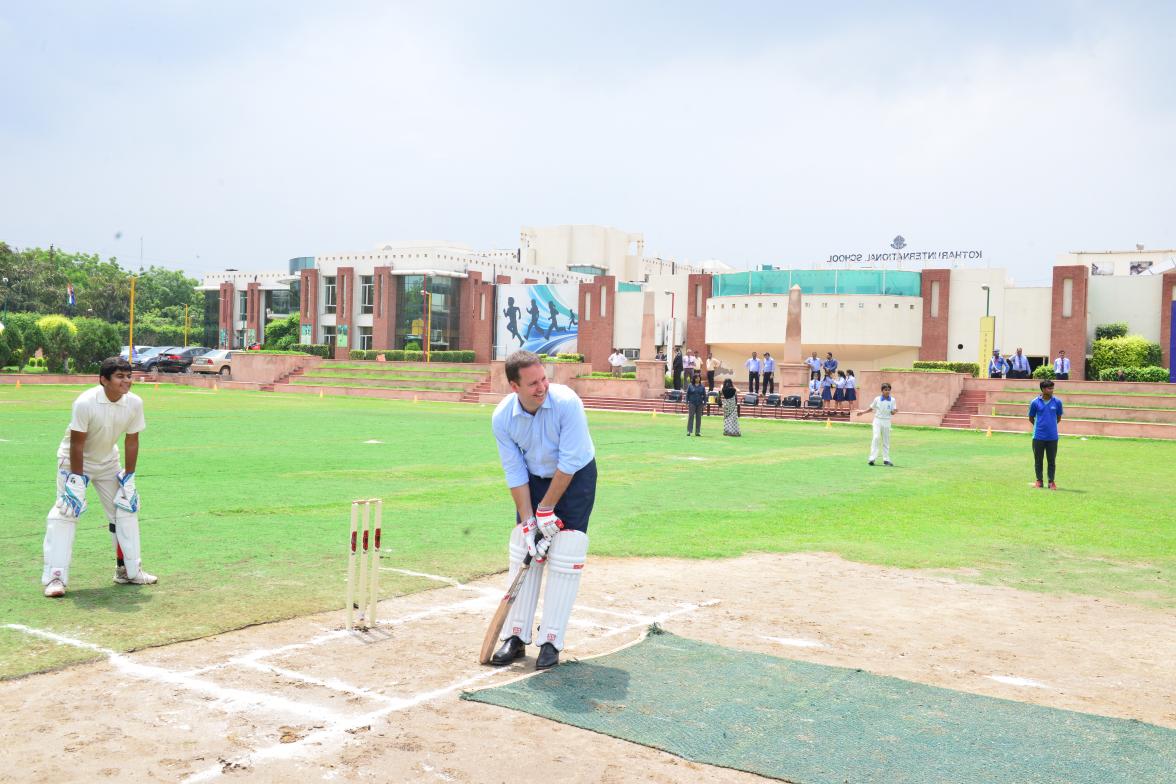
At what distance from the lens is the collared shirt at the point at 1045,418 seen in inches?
640

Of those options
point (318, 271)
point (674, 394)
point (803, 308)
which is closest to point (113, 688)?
point (674, 394)

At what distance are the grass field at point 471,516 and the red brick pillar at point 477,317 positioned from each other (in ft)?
164

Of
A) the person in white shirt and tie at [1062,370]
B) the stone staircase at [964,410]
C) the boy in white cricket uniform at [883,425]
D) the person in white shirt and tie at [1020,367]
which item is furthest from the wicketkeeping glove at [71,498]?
the person in white shirt and tie at [1062,370]

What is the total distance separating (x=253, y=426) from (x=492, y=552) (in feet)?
58.9

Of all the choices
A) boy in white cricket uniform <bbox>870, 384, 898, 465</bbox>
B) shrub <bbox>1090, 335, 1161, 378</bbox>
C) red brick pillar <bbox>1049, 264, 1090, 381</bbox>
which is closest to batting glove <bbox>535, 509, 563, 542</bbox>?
boy in white cricket uniform <bbox>870, 384, 898, 465</bbox>

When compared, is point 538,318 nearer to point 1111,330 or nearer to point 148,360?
point 148,360

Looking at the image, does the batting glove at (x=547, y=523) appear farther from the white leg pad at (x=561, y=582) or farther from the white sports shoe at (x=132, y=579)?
the white sports shoe at (x=132, y=579)

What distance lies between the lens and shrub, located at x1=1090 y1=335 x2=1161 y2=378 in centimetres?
4734

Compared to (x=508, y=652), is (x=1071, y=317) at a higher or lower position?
higher

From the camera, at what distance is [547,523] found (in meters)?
5.95

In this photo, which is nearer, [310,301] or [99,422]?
[99,422]

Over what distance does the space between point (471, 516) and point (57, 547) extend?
523cm

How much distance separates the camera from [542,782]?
4344mm

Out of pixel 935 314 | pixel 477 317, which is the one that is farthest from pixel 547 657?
pixel 477 317
